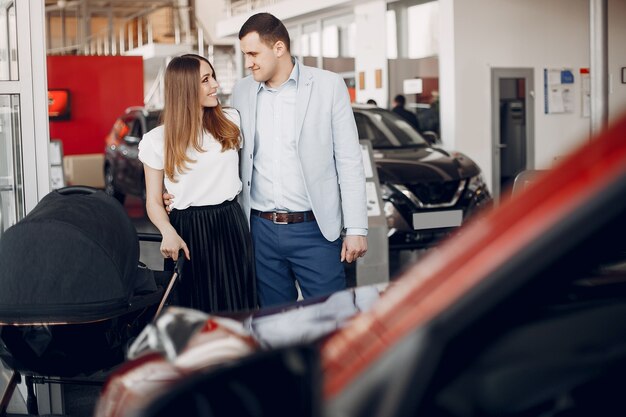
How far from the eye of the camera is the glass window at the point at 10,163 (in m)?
4.36

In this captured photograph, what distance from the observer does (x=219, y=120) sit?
409cm

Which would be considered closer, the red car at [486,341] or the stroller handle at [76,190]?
the red car at [486,341]

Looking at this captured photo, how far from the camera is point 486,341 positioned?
4.88 feet

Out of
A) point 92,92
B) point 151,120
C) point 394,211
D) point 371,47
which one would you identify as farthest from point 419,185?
point 92,92

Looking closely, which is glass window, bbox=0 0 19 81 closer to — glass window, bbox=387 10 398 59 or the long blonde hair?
the long blonde hair

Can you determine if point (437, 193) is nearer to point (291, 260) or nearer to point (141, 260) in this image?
point (141, 260)

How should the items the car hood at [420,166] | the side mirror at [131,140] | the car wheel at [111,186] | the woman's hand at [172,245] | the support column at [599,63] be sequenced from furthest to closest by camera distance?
1. the car wheel at [111,186]
2. the side mirror at [131,140]
3. the car hood at [420,166]
4. the support column at [599,63]
5. the woman's hand at [172,245]

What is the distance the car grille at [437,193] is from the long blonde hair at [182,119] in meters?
4.92

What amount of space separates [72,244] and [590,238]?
2328mm

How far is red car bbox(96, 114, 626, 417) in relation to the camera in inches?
51.9

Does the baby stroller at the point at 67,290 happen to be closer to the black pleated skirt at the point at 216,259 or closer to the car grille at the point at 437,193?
the black pleated skirt at the point at 216,259

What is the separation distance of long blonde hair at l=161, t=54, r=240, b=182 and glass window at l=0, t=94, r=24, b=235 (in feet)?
2.60

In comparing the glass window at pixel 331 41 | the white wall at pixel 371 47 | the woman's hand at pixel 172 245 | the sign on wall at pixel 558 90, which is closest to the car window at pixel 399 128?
the sign on wall at pixel 558 90

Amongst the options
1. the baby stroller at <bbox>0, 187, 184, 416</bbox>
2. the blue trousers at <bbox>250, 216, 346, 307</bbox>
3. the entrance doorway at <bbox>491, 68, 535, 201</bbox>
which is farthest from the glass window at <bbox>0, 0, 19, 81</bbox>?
the entrance doorway at <bbox>491, 68, 535, 201</bbox>
